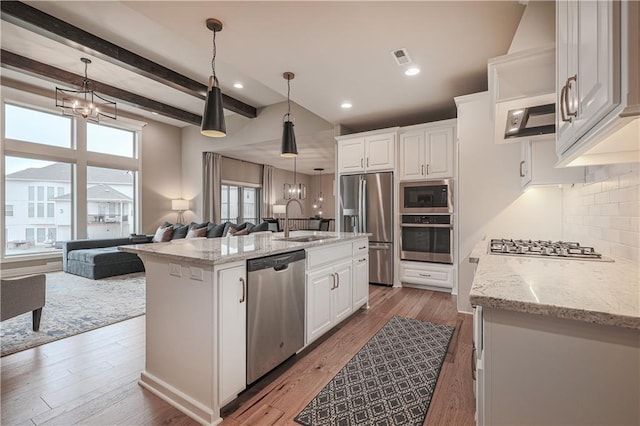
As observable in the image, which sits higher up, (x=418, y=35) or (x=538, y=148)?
(x=418, y=35)

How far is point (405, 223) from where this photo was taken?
429 cm

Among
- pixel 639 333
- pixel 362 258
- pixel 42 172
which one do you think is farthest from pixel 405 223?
pixel 42 172

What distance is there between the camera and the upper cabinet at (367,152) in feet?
14.1

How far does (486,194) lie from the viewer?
10.0ft

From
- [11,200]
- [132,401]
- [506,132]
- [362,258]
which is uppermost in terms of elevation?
[506,132]

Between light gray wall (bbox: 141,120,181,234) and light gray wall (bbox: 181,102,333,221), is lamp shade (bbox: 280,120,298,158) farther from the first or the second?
light gray wall (bbox: 141,120,181,234)

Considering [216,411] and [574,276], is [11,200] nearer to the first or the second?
[216,411]

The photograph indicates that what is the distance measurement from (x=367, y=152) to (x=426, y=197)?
3.82 feet

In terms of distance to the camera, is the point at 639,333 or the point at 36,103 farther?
the point at 36,103

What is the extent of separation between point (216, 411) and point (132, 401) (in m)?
0.60

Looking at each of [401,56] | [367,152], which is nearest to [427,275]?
[367,152]

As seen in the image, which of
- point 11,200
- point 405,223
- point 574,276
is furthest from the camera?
point 11,200

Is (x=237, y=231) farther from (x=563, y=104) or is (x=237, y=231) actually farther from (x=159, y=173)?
(x=563, y=104)

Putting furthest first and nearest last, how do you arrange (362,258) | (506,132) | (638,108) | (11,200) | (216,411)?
(11,200) → (362,258) → (506,132) → (216,411) → (638,108)
